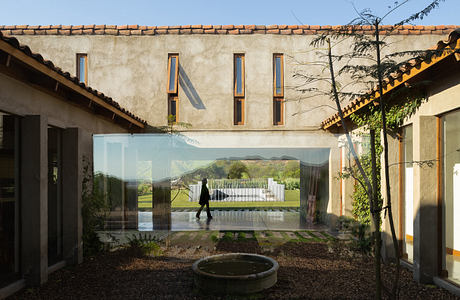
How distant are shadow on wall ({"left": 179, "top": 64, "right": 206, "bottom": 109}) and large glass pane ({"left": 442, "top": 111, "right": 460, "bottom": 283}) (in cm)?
690

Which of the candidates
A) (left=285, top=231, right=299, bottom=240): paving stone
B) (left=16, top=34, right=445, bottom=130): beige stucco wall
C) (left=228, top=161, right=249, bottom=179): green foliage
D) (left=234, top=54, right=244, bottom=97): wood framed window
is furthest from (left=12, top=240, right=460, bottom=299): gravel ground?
(left=234, top=54, right=244, bottom=97): wood framed window

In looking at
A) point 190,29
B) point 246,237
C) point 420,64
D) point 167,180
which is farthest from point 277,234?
point 190,29

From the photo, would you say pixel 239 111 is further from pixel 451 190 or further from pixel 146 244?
pixel 451 190

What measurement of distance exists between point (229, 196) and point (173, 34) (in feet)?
18.9

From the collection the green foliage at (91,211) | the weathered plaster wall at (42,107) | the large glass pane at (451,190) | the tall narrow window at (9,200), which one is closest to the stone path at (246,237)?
the green foliage at (91,211)

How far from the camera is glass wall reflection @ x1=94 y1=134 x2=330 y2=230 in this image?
26.9 ft

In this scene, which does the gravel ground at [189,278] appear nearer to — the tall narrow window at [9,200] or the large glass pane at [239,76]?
the tall narrow window at [9,200]

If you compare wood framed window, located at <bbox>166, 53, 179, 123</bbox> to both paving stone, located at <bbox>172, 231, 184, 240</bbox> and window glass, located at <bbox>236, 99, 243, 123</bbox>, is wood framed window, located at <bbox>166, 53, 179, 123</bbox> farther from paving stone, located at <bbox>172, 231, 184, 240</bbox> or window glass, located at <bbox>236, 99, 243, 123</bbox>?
paving stone, located at <bbox>172, 231, 184, 240</bbox>

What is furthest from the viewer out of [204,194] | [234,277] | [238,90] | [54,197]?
[238,90]

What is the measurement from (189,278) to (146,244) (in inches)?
84.9

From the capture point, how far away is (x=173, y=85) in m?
11.3

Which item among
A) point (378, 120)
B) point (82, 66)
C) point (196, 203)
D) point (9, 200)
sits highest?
point (82, 66)

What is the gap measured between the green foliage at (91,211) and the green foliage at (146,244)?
2.18 ft

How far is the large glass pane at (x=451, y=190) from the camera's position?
5648 mm
